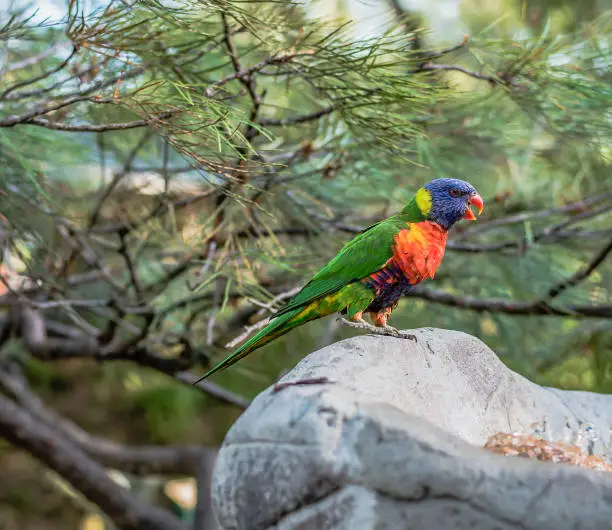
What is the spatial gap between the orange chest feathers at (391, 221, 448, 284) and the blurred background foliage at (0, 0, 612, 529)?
166 mm

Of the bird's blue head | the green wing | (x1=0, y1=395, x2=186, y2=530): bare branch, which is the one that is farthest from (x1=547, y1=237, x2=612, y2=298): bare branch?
(x1=0, y1=395, x2=186, y2=530): bare branch

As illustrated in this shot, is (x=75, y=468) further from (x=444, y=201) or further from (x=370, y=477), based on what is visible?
(x=370, y=477)

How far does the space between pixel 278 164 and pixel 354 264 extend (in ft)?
1.46

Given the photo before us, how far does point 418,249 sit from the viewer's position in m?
1.56

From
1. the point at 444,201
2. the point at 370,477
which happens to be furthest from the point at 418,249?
the point at 370,477

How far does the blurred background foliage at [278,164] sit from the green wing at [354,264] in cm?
12

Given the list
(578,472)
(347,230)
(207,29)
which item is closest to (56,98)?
(207,29)

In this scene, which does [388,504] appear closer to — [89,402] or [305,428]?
[305,428]

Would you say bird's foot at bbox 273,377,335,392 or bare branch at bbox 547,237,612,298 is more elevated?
bird's foot at bbox 273,377,335,392

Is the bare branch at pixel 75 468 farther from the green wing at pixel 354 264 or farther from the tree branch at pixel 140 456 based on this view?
the green wing at pixel 354 264

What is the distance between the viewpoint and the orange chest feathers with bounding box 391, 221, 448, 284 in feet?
5.05

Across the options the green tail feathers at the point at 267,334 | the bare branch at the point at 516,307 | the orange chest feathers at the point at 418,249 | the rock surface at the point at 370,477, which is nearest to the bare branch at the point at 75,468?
the bare branch at the point at 516,307

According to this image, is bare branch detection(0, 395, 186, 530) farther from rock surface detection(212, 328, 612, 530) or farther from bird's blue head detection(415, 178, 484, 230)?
rock surface detection(212, 328, 612, 530)

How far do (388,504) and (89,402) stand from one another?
413 centimetres
